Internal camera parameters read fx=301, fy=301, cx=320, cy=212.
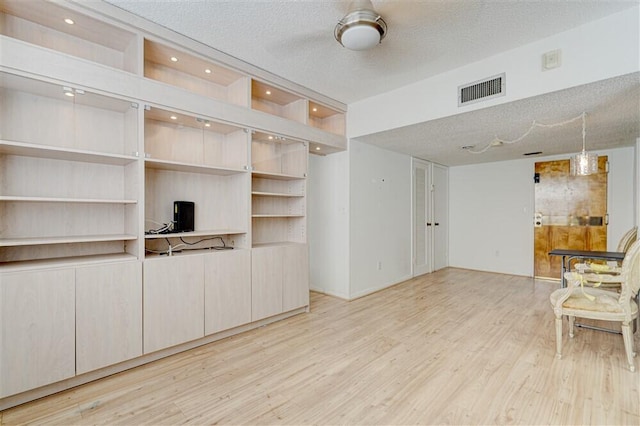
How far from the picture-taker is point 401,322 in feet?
11.0

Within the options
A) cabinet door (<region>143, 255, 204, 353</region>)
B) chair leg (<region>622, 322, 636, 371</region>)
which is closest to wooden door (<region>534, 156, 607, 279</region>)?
chair leg (<region>622, 322, 636, 371</region>)

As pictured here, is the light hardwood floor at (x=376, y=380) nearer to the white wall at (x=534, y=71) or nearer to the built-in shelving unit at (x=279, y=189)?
the built-in shelving unit at (x=279, y=189)

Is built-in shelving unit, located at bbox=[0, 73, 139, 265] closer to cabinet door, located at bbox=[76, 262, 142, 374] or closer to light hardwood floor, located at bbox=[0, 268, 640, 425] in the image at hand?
cabinet door, located at bbox=[76, 262, 142, 374]

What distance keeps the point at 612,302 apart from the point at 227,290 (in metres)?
3.33

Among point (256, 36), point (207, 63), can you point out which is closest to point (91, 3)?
point (207, 63)

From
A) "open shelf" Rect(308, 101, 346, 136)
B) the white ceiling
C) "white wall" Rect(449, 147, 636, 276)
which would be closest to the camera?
the white ceiling

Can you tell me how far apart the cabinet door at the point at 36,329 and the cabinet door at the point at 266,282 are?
1.48m

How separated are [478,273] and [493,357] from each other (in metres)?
3.79

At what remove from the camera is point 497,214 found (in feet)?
19.4

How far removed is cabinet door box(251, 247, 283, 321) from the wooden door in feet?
15.9

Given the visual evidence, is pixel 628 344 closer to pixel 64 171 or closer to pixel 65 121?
pixel 64 171

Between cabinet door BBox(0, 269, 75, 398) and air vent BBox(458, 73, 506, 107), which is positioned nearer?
cabinet door BBox(0, 269, 75, 398)

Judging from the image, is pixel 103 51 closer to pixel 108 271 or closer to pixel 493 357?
pixel 108 271

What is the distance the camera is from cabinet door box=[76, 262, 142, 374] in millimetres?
2133
